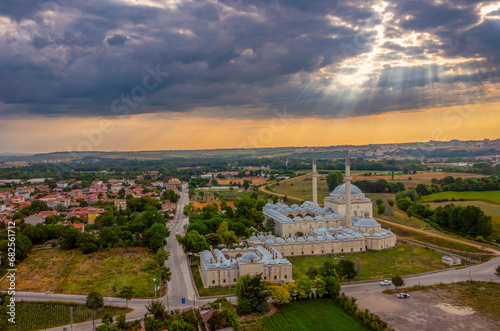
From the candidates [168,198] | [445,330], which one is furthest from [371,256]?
[168,198]

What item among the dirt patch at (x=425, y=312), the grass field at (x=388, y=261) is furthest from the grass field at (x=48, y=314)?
the dirt patch at (x=425, y=312)

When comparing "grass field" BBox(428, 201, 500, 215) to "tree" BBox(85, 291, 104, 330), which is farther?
"grass field" BBox(428, 201, 500, 215)

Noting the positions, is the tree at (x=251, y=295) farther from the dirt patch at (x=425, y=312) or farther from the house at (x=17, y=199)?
the house at (x=17, y=199)

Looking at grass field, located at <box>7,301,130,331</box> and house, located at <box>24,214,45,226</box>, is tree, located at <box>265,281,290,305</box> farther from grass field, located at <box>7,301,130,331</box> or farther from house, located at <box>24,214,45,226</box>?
house, located at <box>24,214,45,226</box>

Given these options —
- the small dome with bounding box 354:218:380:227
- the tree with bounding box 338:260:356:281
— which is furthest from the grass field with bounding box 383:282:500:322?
the small dome with bounding box 354:218:380:227

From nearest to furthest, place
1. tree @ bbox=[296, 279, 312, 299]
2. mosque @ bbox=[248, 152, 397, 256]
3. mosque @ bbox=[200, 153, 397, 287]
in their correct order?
tree @ bbox=[296, 279, 312, 299]
mosque @ bbox=[200, 153, 397, 287]
mosque @ bbox=[248, 152, 397, 256]

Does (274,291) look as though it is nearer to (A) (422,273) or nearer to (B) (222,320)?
(B) (222,320)

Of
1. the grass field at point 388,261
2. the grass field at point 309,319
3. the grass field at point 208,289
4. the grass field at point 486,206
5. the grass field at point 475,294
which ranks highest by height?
the grass field at point 486,206
